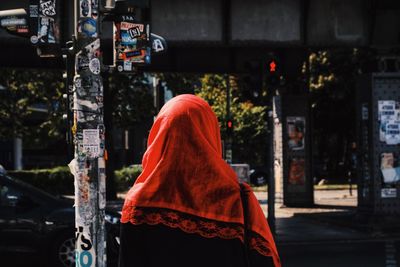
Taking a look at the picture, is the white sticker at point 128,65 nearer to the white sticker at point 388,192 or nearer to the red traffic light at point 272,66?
the red traffic light at point 272,66

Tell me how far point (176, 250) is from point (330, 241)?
11.3 meters

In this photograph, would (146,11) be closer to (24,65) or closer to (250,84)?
(250,84)

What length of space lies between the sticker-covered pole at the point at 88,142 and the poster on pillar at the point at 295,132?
1487cm

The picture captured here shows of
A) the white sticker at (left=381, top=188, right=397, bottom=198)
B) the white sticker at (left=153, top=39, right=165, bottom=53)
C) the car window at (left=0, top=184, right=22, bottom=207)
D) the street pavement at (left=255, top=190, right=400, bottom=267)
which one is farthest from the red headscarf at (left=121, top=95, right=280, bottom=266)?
the white sticker at (left=381, top=188, right=397, bottom=198)

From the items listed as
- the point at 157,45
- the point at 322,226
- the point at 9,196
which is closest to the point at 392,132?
the point at 322,226

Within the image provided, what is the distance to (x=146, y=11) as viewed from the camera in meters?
14.6

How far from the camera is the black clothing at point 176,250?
7.57 ft

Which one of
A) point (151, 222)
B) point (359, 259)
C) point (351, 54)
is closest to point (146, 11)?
point (359, 259)

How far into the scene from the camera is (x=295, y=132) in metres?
20.9

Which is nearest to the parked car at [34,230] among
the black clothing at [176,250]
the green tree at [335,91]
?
the black clothing at [176,250]

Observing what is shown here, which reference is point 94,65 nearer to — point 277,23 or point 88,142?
point 88,142

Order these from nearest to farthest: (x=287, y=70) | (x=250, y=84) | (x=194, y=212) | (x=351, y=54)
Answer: (x=194, y=212), (x=250, y=84), (x=287, y=70), (x=351, y=54)

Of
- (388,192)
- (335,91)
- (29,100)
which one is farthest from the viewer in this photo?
(335,91)

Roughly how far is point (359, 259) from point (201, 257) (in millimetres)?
8662
